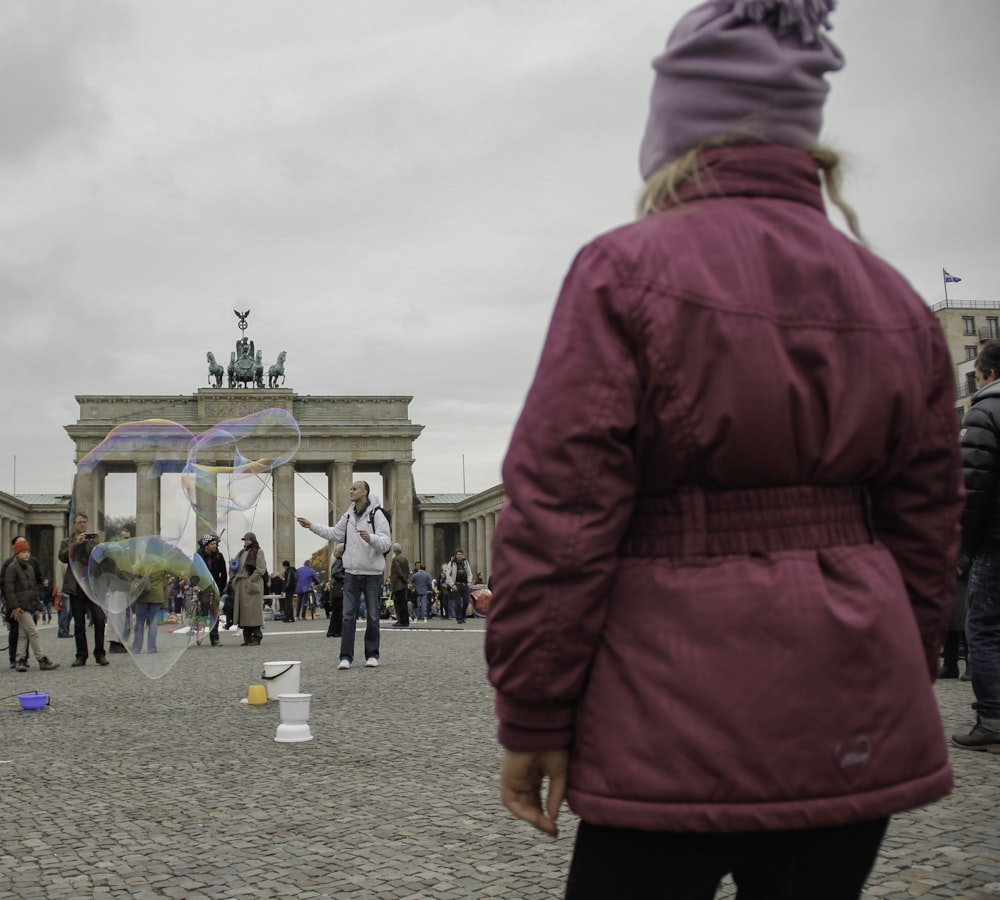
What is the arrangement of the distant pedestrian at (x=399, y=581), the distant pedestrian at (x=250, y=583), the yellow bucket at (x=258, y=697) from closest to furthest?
the yellow bucket at (x=258, y=697) → the distant pedestrian at (x=250, y=583) → the distant pedestrian at (x=399, y=581)

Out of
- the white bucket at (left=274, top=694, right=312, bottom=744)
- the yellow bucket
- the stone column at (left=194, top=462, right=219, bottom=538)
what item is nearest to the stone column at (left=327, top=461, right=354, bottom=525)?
the stone column at (left=194, top=462, right=219, bottom=538)

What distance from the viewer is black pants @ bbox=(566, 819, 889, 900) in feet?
5.86

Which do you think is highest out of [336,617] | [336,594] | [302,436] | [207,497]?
[302,436]

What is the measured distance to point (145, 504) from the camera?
67062mm

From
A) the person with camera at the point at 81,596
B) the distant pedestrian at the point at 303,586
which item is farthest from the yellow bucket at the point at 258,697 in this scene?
the distant pedestrian at the point at 303,586

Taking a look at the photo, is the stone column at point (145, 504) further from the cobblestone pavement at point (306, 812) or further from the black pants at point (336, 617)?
the cobblestone pavement at point (306, 812)

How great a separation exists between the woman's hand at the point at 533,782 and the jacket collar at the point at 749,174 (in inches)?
38.0

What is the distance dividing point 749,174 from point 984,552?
491cm

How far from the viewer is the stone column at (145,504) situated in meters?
63.8

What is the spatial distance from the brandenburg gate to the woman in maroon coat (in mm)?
63820

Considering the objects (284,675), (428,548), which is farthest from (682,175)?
(428,548)

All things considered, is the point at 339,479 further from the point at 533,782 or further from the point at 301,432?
the point at 533,782

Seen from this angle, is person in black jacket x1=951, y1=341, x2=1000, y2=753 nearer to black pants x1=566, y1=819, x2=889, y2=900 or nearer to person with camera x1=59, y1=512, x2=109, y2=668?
black pants x1=566, y1=819, x2=889, y2=900

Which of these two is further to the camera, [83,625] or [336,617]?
[336,617]
